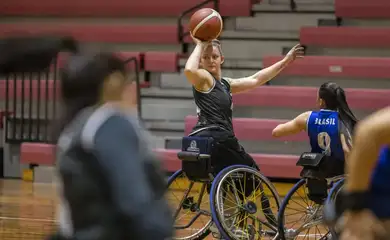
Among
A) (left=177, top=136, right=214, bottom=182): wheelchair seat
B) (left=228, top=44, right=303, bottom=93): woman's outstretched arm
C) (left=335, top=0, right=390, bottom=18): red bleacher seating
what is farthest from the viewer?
(left=335, top=0, right=390, bottom=18): red bleacher seating

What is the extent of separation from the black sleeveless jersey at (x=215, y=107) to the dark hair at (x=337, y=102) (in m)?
0.57

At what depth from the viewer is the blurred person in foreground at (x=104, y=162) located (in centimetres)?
196

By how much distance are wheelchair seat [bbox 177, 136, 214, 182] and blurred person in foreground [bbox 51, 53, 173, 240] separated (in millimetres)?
2842

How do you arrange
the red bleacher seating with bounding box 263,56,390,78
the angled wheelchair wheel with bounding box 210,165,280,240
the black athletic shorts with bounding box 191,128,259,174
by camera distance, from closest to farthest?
1. the angled wheelchair wheel with bounding box 210,165,280,240
2. the black athletic shorts with bounding box 191,128,259,174
3. the red bleacher seating with bounding box 263,56,390,78

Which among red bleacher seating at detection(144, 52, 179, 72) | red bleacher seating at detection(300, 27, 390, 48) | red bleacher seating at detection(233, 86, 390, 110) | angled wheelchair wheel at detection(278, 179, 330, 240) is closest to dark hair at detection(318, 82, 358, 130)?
→ angled wheelchair wheel at detection(278, 179, 330, 240)

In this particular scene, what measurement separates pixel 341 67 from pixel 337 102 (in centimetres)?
388

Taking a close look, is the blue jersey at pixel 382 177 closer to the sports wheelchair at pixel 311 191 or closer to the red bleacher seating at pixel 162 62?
the sports wheelchair at pixel 311 191

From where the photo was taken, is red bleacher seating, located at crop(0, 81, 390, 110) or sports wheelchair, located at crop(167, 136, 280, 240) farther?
red bleacher seating, located at crop(0, 81, 390, 110)

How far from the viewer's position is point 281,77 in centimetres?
918

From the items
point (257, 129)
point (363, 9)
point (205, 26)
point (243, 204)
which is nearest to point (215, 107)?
point (205, 26)

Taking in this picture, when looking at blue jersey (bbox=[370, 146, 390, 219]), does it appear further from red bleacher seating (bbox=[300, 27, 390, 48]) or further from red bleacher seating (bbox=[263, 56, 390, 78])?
red bleacher seating (bbox=[300, 27, 390, 48])

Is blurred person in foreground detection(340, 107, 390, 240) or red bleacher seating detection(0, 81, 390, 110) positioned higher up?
blurred person in foreground detection(340, 107, 390, 240)

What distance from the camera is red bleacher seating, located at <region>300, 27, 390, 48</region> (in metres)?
9.15

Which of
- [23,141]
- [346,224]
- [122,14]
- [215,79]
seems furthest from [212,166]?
[122,14]
